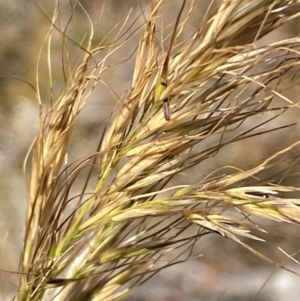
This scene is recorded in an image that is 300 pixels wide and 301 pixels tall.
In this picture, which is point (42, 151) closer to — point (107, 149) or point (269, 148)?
point (107, 149)

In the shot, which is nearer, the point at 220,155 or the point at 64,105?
the point at 64,105

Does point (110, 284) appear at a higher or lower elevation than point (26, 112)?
lower

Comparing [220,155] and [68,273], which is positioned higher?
[220,155]

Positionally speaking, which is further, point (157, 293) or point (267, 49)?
point (157, 293)

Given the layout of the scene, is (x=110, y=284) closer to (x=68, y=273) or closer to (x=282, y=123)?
(x=68, y=273)

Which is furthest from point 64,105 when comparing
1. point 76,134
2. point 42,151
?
point 76,134

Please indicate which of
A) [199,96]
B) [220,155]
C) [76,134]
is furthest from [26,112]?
[199,96]
